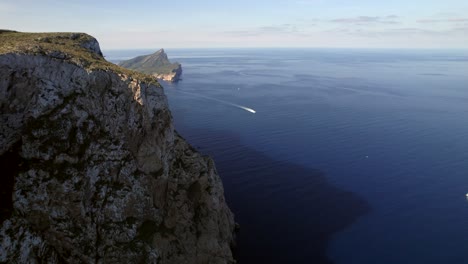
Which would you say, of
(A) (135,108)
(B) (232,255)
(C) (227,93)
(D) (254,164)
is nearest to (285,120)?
(D) (254,164)

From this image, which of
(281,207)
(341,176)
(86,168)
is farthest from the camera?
(341,176)

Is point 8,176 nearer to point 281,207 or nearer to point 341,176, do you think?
point 281,207

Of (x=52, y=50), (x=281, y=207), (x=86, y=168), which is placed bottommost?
(x=281, y=207)

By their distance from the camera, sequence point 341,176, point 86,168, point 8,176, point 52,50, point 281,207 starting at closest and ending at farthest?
point 8,176, point 86,168, point 52,50, point 281,207, point 341,176

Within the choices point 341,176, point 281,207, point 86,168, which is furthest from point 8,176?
point 341,176

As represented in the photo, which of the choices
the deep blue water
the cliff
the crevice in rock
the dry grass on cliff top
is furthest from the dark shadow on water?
the crevice in rock

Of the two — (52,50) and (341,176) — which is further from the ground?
(52,50)

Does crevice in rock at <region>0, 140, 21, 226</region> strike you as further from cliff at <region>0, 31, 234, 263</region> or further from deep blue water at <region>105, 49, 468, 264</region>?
deep blue water at <region>105, 49, 468, 264</region>
